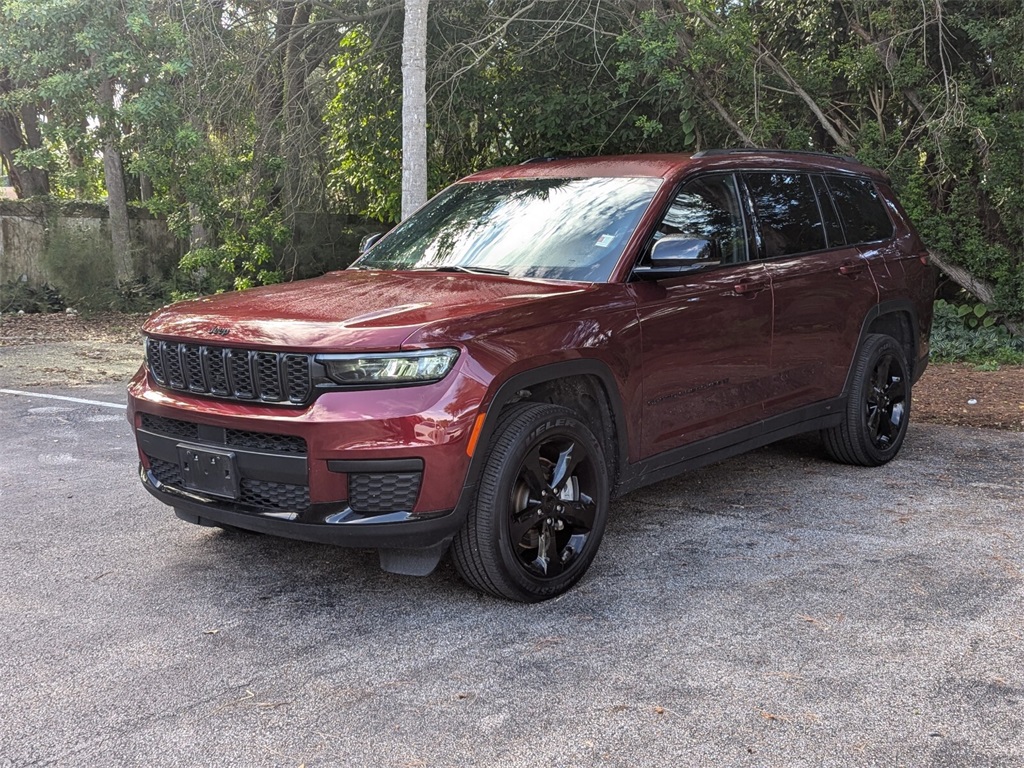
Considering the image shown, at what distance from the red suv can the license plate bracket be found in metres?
0.01

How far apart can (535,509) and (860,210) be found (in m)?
3.51

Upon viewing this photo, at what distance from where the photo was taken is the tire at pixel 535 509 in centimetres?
401

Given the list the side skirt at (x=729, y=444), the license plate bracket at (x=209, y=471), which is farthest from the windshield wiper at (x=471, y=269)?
the license plate bracket at (x=209, y=471)

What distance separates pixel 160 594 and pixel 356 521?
1.10m

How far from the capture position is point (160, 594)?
4375 millimetres

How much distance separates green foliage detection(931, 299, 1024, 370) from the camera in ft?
37.6

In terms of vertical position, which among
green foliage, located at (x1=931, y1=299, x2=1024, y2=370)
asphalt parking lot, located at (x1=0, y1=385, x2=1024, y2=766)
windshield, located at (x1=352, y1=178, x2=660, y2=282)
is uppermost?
windshield, located at (x1=352, y1=178, x2=660, y2=282)

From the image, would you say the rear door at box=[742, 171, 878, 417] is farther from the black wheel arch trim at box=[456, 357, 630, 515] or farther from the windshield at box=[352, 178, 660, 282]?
the black wheel arch trim at box=[456, 357, 630, 515]

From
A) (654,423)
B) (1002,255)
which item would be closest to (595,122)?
(1002,255)

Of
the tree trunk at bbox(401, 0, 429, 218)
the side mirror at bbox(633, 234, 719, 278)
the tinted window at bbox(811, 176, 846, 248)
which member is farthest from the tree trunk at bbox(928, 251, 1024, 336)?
the side mirror at bbox(633, 234, 719, 278)

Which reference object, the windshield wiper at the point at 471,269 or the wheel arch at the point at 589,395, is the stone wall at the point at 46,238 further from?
the wheel arch at the point at 589,395

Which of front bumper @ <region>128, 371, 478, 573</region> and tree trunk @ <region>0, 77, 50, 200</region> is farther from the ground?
tree trunk @ <region>0, 77, 50, 200</region>

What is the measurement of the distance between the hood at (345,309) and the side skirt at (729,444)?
925 millimetres

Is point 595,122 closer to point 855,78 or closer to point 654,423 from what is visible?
point 855,78
